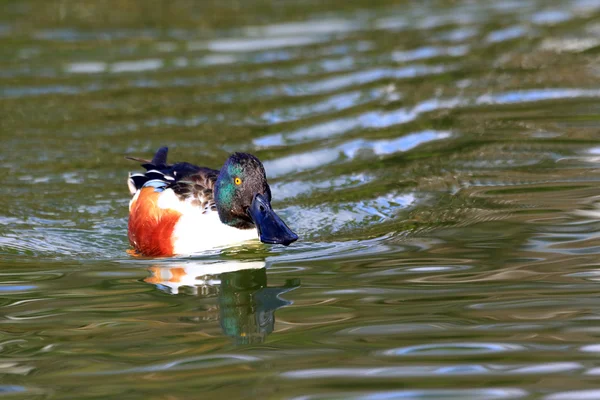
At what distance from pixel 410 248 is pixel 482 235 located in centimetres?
48

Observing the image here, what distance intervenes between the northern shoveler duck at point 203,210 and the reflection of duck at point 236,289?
0.86ft

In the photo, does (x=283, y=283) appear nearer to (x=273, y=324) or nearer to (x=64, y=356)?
(x=273, y=324)

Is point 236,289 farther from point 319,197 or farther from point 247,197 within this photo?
point 319,197

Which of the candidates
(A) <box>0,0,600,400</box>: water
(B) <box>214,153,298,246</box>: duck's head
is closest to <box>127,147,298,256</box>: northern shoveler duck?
(B) <box>214,153,298,246</box>: duck's head

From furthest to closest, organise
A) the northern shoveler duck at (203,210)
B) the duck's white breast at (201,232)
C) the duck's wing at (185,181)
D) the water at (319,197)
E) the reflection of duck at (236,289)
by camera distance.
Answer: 1. the duck's wing at (185,181)
2. the duck's white breast at (201,232)
3. the northern shoveler duck at (203,210)
4. the reflection of duck at (236,289)
5. the water at (319,197)

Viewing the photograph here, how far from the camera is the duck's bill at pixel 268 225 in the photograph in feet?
18.5

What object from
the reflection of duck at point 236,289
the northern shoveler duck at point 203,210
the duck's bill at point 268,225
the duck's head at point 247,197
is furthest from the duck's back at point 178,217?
the duck's bill at point 268,225

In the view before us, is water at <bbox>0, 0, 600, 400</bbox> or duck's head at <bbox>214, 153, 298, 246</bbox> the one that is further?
duck's head at <bbox>214, 153, 298, 246</bbox>

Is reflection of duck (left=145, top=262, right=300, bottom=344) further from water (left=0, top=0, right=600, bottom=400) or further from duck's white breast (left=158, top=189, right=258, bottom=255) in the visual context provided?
duck's white breast (left=158, top=189, right=258, bottom=255)

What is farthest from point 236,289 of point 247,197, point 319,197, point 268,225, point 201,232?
point 319,197

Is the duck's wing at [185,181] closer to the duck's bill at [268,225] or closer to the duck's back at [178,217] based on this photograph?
the duck's back at [178,217]

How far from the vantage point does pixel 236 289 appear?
5.49 m

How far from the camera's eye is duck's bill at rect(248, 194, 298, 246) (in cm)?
564

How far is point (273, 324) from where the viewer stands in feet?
15.4
